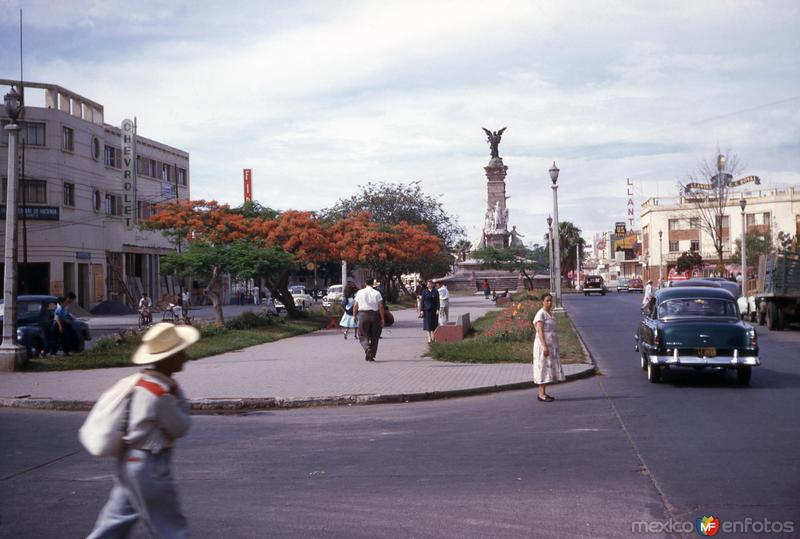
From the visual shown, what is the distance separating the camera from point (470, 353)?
62.1 feet

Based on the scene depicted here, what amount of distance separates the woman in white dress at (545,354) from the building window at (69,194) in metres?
41.6

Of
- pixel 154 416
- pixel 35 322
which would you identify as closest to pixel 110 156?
pixel 35 322

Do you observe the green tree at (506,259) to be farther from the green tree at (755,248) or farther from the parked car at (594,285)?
the green tree at (755,248)

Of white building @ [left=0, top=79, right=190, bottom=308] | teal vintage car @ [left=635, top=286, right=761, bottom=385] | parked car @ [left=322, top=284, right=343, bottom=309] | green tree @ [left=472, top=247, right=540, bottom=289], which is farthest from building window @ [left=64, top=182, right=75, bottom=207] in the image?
green tree @ [left=472, top=247, right=540, bottom=289]

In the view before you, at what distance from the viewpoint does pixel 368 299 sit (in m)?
18.6

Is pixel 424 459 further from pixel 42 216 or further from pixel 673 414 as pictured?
pixel 42 216

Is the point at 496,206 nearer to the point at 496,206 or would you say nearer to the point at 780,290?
the point at 496,206

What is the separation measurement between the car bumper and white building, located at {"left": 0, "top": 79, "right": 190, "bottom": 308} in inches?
1393

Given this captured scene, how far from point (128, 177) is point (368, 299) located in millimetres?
38535

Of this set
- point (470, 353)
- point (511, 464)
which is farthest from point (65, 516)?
point (470, 353)

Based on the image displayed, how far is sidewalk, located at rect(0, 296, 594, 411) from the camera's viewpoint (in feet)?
43.8

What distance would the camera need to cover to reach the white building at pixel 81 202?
47.2 meters

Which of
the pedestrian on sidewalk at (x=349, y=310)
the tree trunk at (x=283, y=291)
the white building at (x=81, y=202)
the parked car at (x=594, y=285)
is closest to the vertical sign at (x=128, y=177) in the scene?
the white building at (x=81, y=202)

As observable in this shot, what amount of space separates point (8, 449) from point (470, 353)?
11.0 metres
